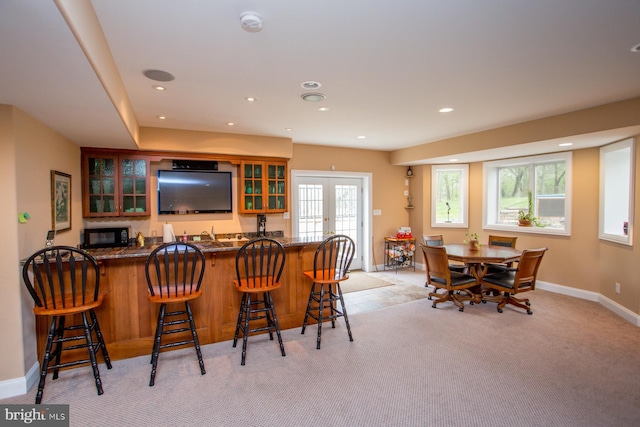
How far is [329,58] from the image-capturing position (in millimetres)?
2422

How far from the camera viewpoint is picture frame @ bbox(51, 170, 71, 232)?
124 inches

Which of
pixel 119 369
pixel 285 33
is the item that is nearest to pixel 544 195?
pixel 285 33

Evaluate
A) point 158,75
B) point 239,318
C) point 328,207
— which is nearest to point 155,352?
point 239,318

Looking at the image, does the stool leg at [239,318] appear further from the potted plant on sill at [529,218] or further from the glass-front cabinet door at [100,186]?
the potted plant on sill at [529,218]

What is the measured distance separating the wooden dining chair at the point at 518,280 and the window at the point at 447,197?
2.26 metres

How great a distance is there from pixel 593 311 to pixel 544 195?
6.40 ft

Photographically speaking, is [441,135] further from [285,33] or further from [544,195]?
[285,33]

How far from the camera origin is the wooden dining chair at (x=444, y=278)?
13.8ft

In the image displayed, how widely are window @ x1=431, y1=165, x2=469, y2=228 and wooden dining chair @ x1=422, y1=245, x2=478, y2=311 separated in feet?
7.86

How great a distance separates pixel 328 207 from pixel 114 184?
3.62m

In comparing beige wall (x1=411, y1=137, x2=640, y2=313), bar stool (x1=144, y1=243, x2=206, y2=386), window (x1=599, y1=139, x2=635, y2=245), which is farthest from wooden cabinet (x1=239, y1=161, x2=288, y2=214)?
window (x1=599, y1=139, x2=635, y2=245)

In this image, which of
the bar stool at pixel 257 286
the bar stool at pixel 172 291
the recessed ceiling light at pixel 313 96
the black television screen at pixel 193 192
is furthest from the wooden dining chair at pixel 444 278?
the black television screen at pixel 193 192

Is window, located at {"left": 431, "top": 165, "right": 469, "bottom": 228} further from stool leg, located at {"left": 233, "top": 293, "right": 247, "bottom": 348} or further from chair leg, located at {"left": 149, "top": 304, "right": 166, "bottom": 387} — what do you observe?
chair leg, located at {"left": 149, "top": 304, "right": 166, "bottom": 387}

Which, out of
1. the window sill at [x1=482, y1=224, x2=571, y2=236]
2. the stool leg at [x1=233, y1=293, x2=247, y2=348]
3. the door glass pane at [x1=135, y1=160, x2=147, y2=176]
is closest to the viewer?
the stool leg at [x1=233, y1=293, x2=247, y2=348]
